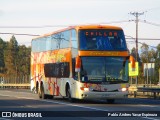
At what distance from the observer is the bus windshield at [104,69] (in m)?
29.8

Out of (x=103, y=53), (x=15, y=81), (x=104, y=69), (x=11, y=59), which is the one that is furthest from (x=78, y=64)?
(x=11, y=59)

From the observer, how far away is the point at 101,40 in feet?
99.5

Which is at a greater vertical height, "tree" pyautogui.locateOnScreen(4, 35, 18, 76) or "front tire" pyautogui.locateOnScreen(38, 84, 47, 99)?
"tree" pyautogui.locateOnScreen(4, 35, 18, 76)

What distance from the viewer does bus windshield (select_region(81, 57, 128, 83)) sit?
29750 millimetres

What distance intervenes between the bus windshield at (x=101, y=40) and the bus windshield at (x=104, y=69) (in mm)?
664

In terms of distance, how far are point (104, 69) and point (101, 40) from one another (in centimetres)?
163

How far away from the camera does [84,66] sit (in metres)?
29.8

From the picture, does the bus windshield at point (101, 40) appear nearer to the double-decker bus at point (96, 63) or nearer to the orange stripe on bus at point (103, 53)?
the double-decker bus at point (96, 63)

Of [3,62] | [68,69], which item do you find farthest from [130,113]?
[3,62]

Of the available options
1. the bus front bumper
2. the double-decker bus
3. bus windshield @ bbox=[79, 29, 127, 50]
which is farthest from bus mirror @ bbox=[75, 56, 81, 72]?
the bus front bumper

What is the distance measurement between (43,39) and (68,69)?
6907 mm

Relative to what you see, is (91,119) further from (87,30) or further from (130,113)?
(87,30)

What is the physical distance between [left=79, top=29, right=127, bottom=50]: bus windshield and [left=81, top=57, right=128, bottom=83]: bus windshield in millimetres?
664

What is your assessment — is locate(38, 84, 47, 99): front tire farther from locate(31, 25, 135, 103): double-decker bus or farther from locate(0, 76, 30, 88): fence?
locate(0, 76, 30, 88): fence
